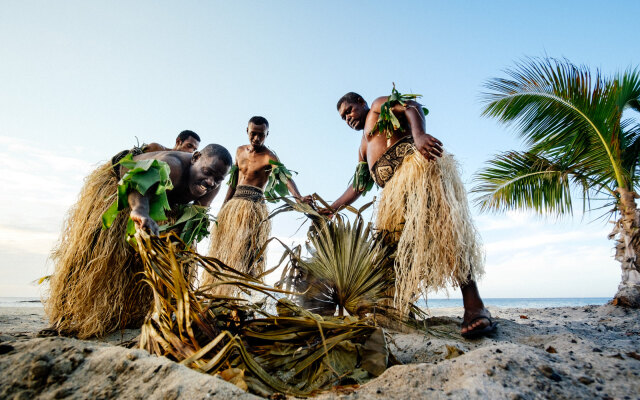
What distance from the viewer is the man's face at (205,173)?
2.67 m

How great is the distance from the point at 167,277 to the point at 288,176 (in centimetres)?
288

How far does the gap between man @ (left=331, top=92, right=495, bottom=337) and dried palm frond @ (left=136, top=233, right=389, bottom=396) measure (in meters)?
0.83

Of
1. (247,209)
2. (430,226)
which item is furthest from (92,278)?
(430,226)

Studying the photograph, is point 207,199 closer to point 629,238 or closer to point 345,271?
point 345,271

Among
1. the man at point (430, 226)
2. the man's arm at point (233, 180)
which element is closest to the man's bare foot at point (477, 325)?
the man at point (430, 226)

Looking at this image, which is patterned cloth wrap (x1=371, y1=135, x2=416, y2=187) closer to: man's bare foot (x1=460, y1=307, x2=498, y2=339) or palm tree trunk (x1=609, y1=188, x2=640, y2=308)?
man's bare foot (x1=460, y1=307, x2=498, y2=339)

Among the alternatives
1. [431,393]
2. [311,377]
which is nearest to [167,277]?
[311,377]

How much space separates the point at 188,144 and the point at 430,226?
3.10m

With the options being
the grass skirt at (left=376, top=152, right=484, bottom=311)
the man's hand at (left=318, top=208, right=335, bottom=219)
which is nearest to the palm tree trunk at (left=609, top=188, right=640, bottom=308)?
the grass skirt at (left=376, top=152, right=484, bottom=311)

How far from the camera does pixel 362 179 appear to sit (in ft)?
10.4

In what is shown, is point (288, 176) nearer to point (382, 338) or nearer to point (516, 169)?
point (382, 338)

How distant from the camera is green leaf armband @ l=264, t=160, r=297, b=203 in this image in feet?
13.8

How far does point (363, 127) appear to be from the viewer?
3182mm

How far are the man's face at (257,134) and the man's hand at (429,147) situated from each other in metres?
2.62
